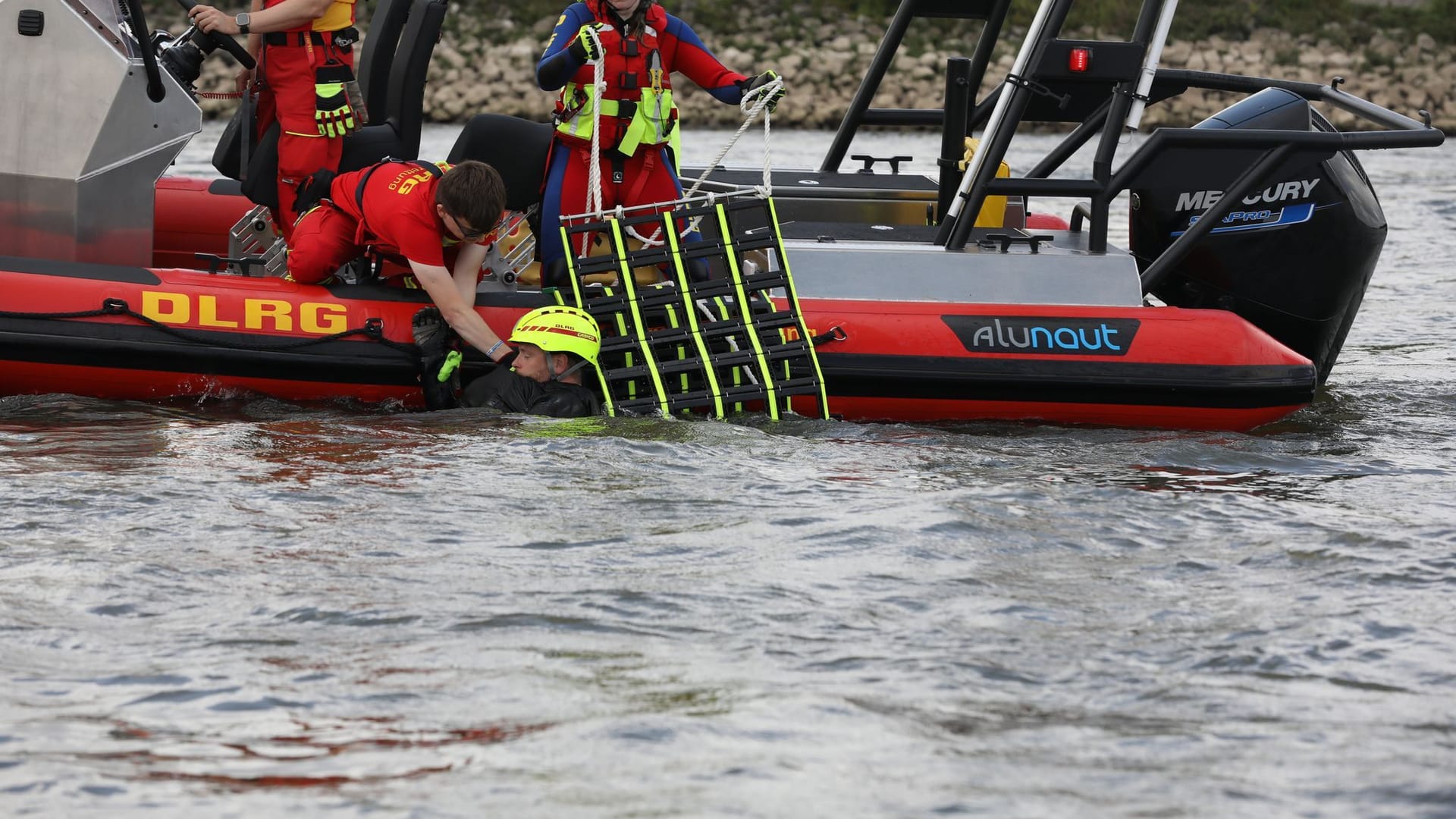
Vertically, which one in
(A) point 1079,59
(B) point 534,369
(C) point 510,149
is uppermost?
(A) point 1079,59

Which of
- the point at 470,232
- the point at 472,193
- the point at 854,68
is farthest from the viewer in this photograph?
the point at 854,68

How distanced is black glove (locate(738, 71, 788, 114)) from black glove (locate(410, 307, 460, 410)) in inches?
48.1

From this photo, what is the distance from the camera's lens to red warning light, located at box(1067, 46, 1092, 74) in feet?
17.2

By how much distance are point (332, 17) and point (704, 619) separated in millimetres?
2738

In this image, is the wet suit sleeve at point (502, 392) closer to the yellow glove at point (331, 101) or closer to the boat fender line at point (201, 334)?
the boat fender line at point (201, 334)

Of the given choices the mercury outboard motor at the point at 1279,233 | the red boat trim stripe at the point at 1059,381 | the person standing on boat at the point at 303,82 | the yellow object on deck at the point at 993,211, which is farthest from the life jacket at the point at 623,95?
the mercury outboard motor at the point at 1279,233

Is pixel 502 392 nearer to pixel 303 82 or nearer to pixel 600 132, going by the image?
pixel 600 132

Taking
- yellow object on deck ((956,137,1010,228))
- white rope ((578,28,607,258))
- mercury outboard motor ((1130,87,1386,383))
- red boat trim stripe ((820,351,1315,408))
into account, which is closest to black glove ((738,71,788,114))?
white rope ((578,28,607,258))

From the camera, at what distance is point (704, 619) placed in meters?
3.50

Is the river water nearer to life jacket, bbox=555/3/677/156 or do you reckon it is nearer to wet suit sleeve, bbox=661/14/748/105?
life jacket, bbox=555/3/677/156

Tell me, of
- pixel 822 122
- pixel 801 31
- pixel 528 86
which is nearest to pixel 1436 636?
pixel 822 122

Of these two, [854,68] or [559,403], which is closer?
[559,403]

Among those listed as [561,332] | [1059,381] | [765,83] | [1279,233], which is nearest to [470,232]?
[561,332]

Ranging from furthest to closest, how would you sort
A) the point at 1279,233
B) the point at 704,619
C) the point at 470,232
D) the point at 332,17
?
1. the point at 1279,233
2. the point at 332,17
3. the point at 470,232
4. the point at 704,619
